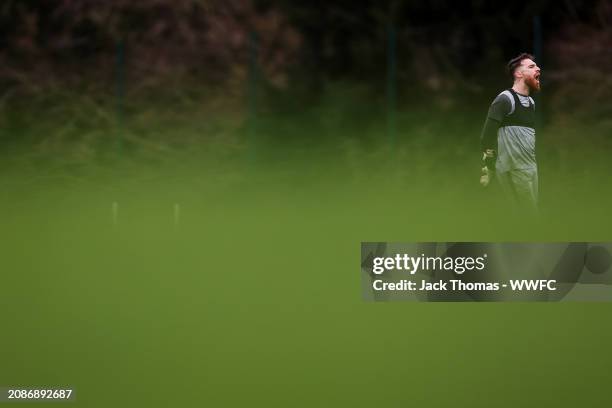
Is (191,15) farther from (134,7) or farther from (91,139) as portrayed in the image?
(91,139)

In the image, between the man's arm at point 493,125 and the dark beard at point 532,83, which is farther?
the dark beard at point 532,83

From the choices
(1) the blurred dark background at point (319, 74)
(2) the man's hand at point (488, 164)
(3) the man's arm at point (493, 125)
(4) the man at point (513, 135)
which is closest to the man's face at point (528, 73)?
(4) the man at point (513, 135)

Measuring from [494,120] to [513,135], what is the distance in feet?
0.57

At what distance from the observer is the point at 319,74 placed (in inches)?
490

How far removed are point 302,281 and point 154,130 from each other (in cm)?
633

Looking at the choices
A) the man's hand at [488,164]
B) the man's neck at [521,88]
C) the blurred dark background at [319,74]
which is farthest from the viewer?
the blurred dark background at [319,74]

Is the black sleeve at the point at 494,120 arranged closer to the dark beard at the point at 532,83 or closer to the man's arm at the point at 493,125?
the man's arm at the point at 493,125

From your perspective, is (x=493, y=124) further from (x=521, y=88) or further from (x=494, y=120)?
(x=521, y=88)

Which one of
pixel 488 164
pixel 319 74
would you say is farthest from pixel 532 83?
pixel 319 74

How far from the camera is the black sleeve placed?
5688mm

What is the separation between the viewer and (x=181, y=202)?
10.1 metres

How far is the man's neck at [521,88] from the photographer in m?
5.88

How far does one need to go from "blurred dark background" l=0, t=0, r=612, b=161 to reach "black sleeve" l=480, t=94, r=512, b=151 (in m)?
5.33

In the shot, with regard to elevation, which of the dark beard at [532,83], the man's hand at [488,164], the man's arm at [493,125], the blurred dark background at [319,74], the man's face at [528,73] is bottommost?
the man's hand at [488,164]
